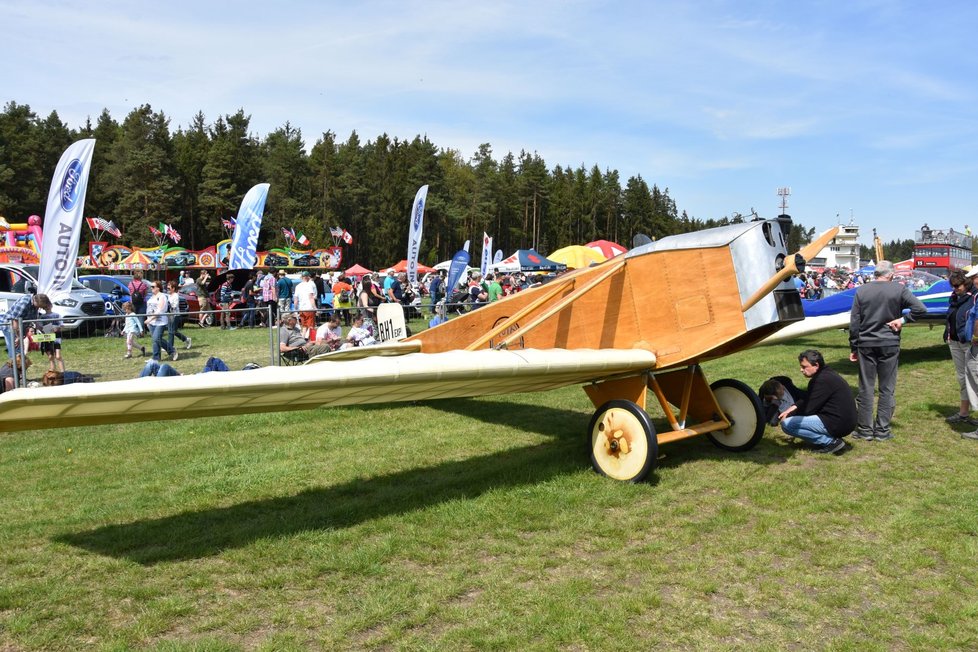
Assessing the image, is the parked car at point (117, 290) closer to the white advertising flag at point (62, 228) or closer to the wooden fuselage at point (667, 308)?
the white advertising flag at point (62, 228)

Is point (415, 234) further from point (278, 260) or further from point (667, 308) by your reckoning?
point (278, 260)

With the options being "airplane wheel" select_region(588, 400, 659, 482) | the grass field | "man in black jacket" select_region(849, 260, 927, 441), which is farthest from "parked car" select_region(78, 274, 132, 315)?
"man in black jacket" select_region(849, 260, 927, 441)

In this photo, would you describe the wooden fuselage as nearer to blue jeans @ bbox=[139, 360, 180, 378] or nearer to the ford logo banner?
blue jeans @ bbox=[139, 360, 180, 378]

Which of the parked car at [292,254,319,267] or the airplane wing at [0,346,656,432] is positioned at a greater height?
the parked car at [292,254,319,267]

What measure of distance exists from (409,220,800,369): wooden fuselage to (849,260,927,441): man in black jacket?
1901 mm

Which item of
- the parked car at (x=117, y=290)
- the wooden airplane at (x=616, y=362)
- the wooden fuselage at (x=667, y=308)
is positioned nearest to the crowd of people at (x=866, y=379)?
the wooden airplane at (x=616, y=362)

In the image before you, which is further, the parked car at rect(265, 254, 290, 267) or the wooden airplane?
the parked car at rect(265, 254, 290, 267)

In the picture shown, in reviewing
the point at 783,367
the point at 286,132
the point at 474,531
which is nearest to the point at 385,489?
the point at 474,531

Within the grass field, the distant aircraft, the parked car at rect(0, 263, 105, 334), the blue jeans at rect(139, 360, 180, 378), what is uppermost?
the parked car at rect(0, 263, 105, 334)

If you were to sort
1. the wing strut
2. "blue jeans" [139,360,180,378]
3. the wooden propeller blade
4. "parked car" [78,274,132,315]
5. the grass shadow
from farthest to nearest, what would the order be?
"parked car" [78,274,132,315] → "blue jeans" [139,360,180,378] → the wing strut → the wooden propeller blade → the grass shadow

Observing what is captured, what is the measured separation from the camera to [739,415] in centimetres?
724

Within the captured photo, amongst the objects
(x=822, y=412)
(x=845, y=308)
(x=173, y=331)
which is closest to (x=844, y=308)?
(x=845, y=308)

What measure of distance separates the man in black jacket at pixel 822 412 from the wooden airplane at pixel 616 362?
18.6 inches

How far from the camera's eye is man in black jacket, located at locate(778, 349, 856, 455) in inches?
278
